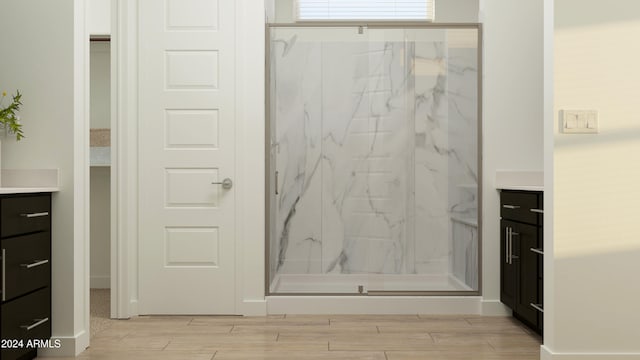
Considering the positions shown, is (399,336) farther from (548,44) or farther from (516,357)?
(548,44)

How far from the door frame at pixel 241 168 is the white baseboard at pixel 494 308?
1506 mm

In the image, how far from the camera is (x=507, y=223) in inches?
166

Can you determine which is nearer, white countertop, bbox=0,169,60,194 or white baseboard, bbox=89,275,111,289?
white countertop, bbox=0,169,60,194

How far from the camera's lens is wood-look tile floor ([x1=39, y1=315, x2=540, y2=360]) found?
340 centimetres

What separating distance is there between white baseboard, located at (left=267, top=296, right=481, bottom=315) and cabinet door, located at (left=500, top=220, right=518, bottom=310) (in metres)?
0.23

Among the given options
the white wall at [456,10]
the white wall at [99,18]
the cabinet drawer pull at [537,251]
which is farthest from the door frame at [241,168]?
the white wall at [456,10]

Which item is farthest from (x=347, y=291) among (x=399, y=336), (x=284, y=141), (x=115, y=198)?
(x=115, y=198)

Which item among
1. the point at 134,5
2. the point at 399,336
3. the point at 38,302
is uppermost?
the point at 134,5

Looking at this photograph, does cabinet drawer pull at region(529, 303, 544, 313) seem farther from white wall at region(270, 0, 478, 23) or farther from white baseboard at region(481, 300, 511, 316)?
white wall at region(270, 0, 478, 23)

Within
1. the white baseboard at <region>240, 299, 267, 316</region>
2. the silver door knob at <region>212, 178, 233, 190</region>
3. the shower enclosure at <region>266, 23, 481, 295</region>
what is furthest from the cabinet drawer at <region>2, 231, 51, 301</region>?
the shower enclosure at <region>266, 23, 481, 295</region>

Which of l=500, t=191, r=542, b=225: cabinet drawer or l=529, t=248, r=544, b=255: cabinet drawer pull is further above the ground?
l=500, t=191, r=542, b=225: cabinet drawer

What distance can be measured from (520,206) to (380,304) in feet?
3.87

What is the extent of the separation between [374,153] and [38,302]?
91.6 inches

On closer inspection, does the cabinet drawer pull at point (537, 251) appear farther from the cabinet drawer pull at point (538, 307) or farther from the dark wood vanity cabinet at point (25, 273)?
the dark wood vanity cabinet at point (25, 273)
